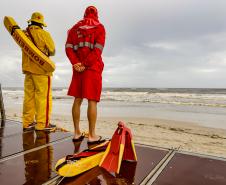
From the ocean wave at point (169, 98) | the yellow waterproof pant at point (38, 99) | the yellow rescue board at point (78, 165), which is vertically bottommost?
the ocean wave at point (169, 98)

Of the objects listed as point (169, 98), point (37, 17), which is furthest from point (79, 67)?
point (169, 98)

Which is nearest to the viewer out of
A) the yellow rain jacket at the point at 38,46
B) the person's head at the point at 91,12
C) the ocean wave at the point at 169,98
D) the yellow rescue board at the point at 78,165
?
the yellow rescue board at the point at 78,165

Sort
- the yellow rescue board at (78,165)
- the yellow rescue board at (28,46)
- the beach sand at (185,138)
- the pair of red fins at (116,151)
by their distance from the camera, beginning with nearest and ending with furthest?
the yellow rescue board at (78,165)
the pair of red fins at (116,151)
the yellow rescue board at (28,46)
the beach sand at (185,138)

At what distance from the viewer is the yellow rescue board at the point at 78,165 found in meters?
2.01

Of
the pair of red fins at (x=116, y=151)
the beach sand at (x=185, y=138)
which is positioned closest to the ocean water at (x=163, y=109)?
the beach sand at (x=185, y=138)

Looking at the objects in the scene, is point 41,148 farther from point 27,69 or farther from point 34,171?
point 27,69

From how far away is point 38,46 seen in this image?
3.97 m

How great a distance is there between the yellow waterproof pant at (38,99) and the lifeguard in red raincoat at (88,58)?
0.94m

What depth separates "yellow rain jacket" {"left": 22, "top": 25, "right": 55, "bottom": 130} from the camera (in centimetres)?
395

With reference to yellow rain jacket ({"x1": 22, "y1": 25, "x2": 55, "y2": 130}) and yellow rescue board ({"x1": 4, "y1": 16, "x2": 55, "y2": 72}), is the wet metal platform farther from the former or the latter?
yellow rescue board ({"x1": 4, "y1": 16, "x2": 55, "y2": 72})

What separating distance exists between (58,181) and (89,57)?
1597mm

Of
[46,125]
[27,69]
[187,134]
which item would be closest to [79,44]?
[27,69]

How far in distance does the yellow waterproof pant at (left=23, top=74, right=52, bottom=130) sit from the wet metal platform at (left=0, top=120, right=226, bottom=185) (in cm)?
76

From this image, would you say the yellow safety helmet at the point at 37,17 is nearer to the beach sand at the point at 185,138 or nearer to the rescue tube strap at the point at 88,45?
the rescue tube strap at the point at 88,45
